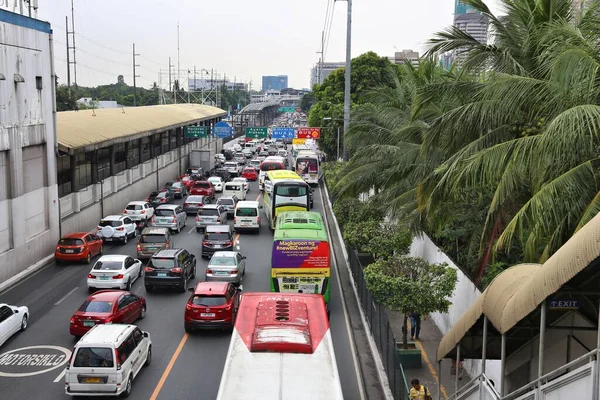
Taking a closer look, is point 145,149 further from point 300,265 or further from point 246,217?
point 300,265

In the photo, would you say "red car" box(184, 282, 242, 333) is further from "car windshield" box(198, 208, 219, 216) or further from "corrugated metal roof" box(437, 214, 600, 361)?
"car windshield" box(198, 208, 219, 216)

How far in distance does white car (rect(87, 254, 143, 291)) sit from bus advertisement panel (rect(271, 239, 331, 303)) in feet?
20.0

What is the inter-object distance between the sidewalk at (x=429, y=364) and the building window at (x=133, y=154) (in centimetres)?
3225

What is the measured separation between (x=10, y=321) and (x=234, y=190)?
3211cm

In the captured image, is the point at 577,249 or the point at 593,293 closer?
the point at 577,249

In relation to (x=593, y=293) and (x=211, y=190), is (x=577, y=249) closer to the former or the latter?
(x=593, y=293)

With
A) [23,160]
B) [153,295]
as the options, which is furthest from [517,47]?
[23,160]

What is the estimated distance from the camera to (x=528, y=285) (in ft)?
24.0

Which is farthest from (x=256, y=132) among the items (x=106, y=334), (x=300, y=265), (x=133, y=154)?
(x=106, y=334)

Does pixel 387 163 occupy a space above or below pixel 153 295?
above

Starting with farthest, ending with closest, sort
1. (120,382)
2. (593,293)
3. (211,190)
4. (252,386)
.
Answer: (211,190) < (120,382) < (252,386) < (593,293)

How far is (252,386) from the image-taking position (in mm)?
11367

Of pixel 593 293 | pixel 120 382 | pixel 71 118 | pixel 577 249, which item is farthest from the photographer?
pixel 71 118

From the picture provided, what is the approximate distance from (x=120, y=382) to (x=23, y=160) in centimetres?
1781
